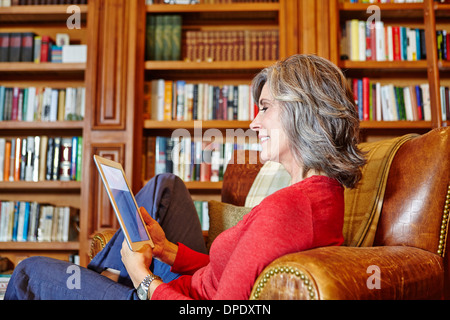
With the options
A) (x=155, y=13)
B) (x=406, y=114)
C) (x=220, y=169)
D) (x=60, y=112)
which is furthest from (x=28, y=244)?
(x=406, y=114)

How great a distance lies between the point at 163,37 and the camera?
8.33 ft

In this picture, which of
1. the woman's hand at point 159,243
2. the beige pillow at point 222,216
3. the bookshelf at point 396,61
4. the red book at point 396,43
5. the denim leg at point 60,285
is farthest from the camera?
the red book at point 396,43

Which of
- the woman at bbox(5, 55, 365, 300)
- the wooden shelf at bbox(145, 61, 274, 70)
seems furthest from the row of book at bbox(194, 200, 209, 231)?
the woman at bbox(5, 55, 365, 300)

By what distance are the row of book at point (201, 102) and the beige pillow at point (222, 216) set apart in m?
0.97

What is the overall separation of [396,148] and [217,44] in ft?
5.17

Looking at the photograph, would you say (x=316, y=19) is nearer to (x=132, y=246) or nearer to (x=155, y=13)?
(x=155, y=13)

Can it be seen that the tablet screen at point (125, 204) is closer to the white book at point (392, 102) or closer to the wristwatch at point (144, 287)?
the wristwatch at point (144, 287)

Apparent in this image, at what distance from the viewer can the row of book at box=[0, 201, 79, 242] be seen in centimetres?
245

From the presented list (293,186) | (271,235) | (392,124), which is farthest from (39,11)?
(271,235)

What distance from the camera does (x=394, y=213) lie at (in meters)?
1.11

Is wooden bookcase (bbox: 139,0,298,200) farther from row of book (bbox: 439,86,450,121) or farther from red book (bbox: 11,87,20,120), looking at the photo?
row of book (bbox: 439,86,450,121)

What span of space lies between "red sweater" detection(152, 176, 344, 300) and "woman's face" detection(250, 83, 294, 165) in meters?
0.14

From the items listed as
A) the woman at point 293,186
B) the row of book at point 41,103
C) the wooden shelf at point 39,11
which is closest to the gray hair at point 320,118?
the woman at point 293,186

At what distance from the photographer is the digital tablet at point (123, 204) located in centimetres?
91
